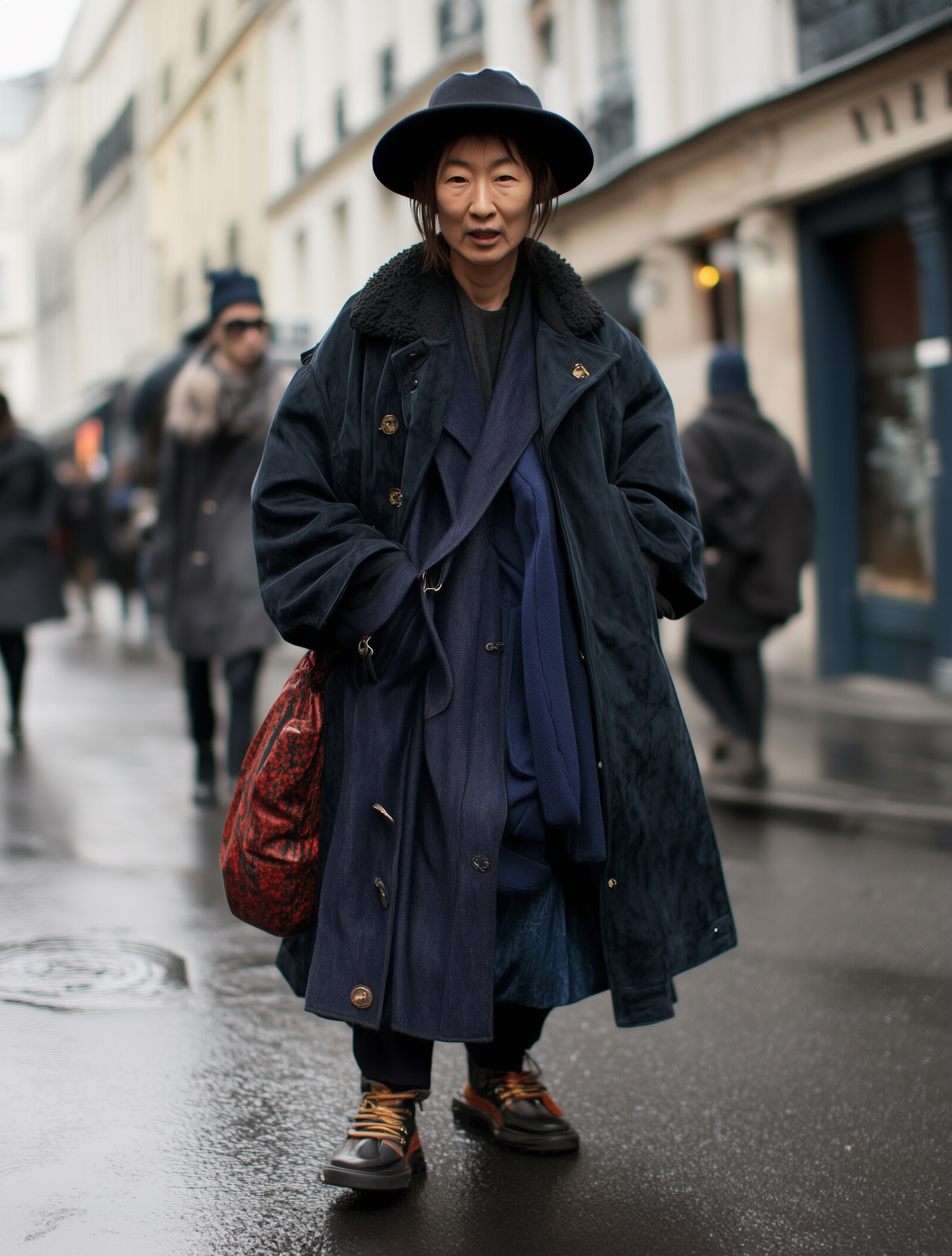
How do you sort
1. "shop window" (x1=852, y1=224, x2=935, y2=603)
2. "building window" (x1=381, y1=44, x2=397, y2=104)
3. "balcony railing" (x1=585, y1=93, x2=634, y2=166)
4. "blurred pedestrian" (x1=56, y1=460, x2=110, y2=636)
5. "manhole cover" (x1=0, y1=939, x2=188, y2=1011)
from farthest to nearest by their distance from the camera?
"building window" (x1=381, y1=44, x2=397, y2=104), "blurred pedestrian" (x1=56, y1=460, x2=110, y2=636), "balcony railing" (x1=585, y1=93, x2=634, y2=166), "shop window" (x1=852, y1=224, x2=935, y2=603), "manhole cover" (x1=0, y1=939, x2=188, y2=1011)

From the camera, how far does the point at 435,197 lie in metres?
3.28

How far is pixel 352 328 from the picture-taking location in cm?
328

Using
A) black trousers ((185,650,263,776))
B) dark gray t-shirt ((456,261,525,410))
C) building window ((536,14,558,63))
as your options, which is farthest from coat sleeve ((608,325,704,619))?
building window ((536,14,558,63))

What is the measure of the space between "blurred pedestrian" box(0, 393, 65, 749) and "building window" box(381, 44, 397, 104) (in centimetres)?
1515

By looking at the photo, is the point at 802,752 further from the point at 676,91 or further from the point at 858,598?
the point at 676,91

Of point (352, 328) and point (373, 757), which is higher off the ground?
point (352, 328)

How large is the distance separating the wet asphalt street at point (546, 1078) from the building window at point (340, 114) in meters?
21.7

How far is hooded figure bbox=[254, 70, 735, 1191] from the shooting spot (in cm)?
311

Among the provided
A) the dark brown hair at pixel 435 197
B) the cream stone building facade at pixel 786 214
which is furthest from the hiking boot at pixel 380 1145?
the cream stone building facade at pixel 786 214

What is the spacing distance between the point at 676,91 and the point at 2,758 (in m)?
9.37

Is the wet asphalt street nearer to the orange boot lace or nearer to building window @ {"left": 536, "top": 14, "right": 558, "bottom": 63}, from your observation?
the orange boot lace

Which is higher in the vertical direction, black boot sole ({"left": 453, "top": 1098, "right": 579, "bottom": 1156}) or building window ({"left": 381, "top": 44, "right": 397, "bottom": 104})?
building window ({"left": 381, "top": 44, "right": 397, "bottom": 104})

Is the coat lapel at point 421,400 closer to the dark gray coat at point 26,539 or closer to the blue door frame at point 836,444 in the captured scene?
the dark gray coat at point 26,539

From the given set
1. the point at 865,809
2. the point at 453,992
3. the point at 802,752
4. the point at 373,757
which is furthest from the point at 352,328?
the point at 802,752
